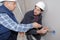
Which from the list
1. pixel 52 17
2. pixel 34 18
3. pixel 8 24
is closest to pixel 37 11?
pixel 34 18

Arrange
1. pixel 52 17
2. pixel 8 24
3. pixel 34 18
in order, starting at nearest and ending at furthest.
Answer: pixel 8 24 → pixel 34 18 → pixel 52 17

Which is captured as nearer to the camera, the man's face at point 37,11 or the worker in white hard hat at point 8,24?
the worker in white hard hat at point 8,24

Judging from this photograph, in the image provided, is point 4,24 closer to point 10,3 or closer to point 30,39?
point 10,3

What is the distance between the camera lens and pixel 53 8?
2920 millimetres

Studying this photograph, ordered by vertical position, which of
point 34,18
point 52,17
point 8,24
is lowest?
point 52,17

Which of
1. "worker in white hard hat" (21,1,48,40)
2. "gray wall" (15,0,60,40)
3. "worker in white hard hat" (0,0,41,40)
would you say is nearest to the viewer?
"worker in white hard hat" (0,0,41,40)

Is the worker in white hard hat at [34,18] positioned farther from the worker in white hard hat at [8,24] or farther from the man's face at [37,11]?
the worker in white hard hat at [8,24]

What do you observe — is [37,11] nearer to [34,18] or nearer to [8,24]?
[34,18]

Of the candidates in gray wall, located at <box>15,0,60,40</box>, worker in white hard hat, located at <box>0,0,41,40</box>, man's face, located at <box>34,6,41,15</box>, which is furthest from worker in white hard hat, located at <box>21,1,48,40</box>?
worker in white hard hat, located at <box>0,0,41,40</box>

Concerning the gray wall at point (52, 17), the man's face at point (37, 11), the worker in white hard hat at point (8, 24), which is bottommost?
the gray wall at point (52, 17)

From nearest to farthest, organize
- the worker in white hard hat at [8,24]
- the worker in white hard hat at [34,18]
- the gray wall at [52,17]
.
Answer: the worker in white hard hat at [8,24] → the worker in white hard hat at [34,18] → the gray wall at [52,17]

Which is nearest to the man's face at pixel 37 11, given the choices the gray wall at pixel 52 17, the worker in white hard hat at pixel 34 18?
the worker in white hard hat at pixel 34 18

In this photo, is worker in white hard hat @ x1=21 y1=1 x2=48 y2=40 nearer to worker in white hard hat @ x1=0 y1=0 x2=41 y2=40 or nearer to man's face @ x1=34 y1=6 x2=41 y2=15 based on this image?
man's face @ x1=34 y1=6 x2=41 y2=15

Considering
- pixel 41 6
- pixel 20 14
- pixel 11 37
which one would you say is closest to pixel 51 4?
pixel 41 6
